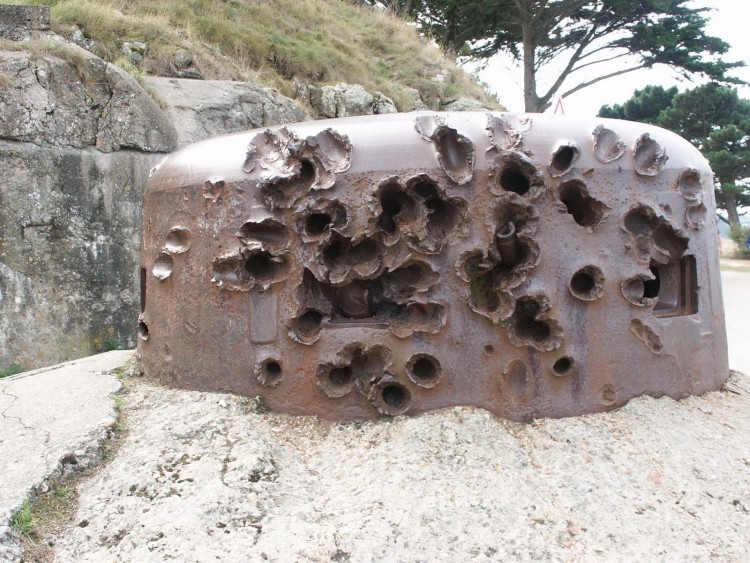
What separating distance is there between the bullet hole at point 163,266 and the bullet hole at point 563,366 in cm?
168

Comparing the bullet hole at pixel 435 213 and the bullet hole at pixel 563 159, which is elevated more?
the bullet hole at pixel 563 159

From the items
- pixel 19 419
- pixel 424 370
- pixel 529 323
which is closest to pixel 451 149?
pixel 529 323

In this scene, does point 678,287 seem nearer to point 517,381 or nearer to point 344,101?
point 517,381

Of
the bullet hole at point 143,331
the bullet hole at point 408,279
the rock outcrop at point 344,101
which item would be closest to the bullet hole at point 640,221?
the bullet hole at point 408,279

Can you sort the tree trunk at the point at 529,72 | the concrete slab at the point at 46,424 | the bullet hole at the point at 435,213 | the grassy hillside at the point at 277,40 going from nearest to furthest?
the concrete slab at the point at 46,424 < the bullet hole at the point at 435,213 < the grassy hillside at the point at 277,40 < the tree trunk at the point at 529,72

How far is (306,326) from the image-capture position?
2713 mm

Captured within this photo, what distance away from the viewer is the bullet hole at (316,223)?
104 inches

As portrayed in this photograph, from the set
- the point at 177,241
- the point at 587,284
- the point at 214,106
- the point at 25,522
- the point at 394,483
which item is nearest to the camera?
the point at 25,522

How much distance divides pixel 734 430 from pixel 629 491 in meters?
0.73

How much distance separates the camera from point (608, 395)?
2680mm

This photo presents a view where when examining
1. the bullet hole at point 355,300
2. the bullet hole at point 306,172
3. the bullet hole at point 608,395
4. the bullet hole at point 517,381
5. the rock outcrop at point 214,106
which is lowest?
the bullet hole at point 608,395

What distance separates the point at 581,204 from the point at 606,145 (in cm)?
26

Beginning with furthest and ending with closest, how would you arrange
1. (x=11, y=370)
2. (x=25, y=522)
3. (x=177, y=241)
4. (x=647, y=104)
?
(x=647, y=104) < (x=11, y=370) < (x=177, y=241) < (x=25, y=522)

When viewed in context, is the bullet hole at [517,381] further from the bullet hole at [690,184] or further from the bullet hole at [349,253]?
the bullet hole at [690,184]
